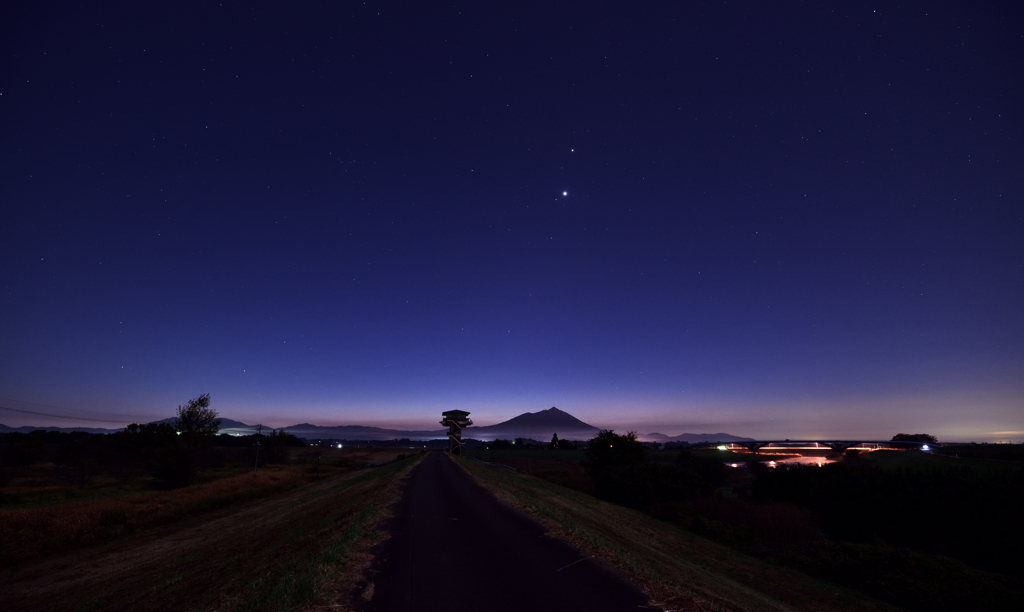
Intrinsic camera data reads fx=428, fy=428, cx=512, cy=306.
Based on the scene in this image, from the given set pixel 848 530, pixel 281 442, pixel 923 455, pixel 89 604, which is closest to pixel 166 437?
pixel 281 442

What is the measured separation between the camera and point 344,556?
11328 mm

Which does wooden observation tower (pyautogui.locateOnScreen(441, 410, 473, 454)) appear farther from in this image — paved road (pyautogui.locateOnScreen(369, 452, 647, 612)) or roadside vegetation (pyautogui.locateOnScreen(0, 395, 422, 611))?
paved road (pyautogui.locateOnScreen(369, 452, 647, 612))

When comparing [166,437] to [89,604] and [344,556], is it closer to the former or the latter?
[89,604]

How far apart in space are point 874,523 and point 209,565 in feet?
144

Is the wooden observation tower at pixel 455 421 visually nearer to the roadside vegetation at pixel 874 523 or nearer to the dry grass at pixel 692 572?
the roadside vegetation at pixel 874 523

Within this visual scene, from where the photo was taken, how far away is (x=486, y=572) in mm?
10508

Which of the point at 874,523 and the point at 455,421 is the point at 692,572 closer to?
the point at 874,523

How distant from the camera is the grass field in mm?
9867

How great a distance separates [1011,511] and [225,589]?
41866mm

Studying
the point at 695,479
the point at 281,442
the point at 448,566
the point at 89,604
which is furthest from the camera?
the point at 281,442

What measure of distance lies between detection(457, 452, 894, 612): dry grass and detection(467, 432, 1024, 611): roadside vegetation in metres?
1.95

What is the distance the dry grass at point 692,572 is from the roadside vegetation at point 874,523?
Answer: 195 cm

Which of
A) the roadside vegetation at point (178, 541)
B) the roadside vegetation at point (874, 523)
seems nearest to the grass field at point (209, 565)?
the roadside vegetation at point (178, 541)

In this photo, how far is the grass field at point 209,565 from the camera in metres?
9.87
